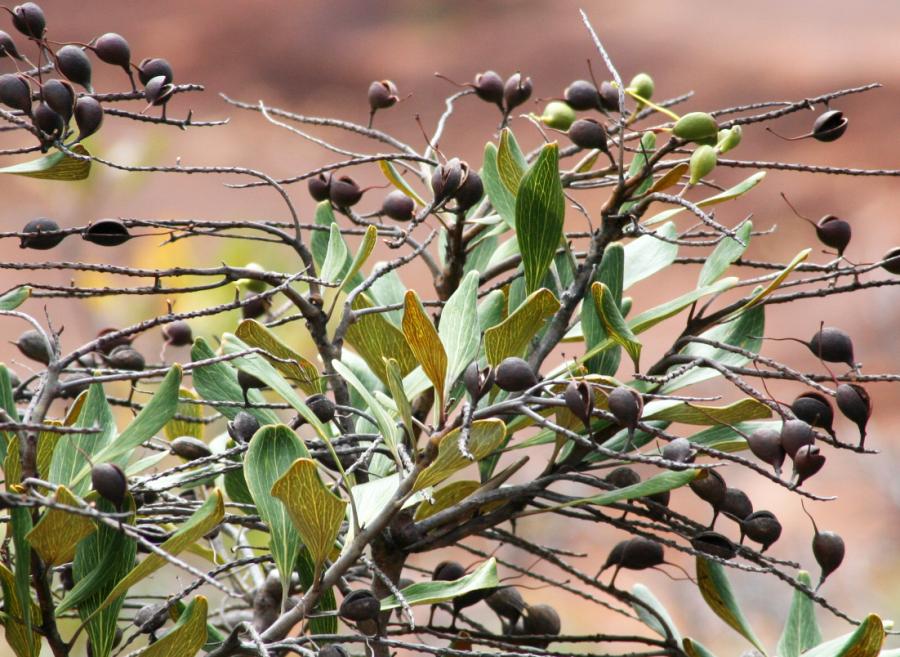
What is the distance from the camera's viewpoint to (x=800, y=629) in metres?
0.71

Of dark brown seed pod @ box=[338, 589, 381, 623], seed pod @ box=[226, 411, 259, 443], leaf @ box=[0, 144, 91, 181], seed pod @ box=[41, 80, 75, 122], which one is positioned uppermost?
seed pod @ box=[41, 80, 75, 122]

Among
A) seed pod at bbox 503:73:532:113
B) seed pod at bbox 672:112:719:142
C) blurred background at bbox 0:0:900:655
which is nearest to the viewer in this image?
seed pod at bbox 672:112:719:142

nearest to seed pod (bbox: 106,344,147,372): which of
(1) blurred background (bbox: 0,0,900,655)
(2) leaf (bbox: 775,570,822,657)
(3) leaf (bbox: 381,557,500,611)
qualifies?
(3) leaf (bbox: 381,557,500,611)

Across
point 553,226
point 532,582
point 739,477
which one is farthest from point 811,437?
point 739,477

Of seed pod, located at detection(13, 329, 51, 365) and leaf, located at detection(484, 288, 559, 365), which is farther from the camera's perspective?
seed pod, located at detection(13, 329, 51, 365)

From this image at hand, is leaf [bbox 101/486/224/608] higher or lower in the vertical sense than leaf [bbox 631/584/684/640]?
higher

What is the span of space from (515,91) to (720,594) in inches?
16.5

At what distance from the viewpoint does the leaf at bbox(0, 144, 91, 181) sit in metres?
0.63

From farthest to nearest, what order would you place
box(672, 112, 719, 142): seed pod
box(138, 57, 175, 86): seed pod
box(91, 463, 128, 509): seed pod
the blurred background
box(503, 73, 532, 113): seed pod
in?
the blurred background → box(503, 73, 532, 113): seed pod → box(138, 57, 175, 86): seed pod → box(672, 112, 719, 142): seed pod → box(91, 463, 128, 509): seed pod

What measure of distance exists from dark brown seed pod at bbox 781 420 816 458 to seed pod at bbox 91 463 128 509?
34cm

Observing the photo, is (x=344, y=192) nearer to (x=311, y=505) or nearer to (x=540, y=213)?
(x=540, y=213)

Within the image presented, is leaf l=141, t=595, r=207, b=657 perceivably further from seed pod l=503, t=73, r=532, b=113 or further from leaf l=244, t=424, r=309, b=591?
seed pod l=503, t=73, r=532, b=113

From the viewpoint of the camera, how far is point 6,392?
53 centimetres

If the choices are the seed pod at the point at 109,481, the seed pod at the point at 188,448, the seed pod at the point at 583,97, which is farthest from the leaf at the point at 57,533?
the seed pod at the point at 583,97
